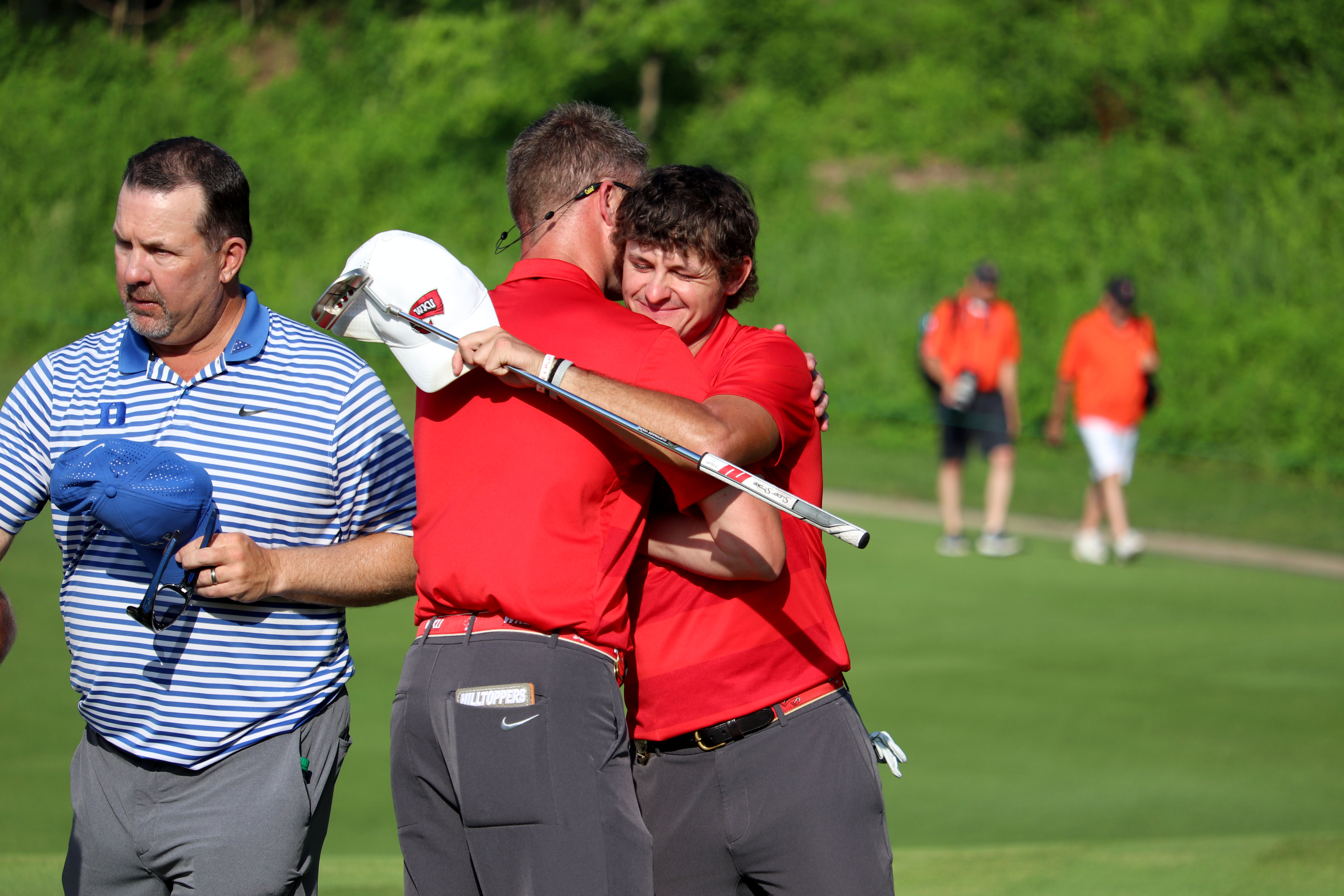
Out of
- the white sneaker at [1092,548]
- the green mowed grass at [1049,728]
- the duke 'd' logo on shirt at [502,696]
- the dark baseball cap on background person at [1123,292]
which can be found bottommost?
the green mowed grass at [1049,728]

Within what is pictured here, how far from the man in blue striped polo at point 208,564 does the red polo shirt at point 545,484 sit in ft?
1.43

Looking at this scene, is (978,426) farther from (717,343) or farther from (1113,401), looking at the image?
(717,343)

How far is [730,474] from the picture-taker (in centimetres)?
245

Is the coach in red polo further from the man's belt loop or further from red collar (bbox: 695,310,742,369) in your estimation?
red collar (bbox: 695,310,742,369)

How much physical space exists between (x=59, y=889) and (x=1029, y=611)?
21.9ft

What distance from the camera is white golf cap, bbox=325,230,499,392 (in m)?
2.59

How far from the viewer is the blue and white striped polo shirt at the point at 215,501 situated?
2918 mm

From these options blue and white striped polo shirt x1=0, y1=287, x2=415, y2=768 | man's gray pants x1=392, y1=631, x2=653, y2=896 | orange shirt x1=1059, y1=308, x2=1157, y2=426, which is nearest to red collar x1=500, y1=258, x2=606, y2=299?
blue and white striped polo shirt x1=0, y1=287, x2=415, y2=768

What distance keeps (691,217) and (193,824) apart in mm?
1665

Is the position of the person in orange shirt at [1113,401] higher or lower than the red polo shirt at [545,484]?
higher

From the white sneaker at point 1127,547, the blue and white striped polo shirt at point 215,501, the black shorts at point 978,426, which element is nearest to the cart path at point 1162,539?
the white sneaker at point 1127,547

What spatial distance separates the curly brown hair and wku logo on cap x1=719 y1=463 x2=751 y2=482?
1.75 ft

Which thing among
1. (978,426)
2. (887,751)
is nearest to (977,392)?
(978,426)

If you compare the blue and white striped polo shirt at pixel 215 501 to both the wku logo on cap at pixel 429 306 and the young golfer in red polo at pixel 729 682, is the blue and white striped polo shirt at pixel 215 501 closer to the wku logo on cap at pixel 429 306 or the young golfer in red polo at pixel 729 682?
the wku logo on cap at pixel 429 306
